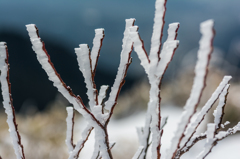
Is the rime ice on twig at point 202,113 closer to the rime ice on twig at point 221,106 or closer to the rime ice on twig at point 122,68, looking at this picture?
the rime ice on twig at point 221,106

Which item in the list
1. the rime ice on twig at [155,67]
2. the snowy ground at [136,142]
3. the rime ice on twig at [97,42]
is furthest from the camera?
the snowy ground at [136,142]

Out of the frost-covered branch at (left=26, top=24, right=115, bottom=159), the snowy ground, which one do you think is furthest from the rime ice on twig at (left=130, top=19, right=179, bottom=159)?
the snowy ground

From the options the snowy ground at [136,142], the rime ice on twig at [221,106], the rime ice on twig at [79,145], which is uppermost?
the rime ice on twig at [221,106]

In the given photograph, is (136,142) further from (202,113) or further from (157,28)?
(157,28)

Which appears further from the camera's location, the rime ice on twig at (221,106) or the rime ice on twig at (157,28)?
the rime ice on twig at (221,106)

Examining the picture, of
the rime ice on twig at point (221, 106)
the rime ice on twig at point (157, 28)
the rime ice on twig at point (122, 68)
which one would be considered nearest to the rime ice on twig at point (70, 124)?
the rime ice on twig at point (122, 68)

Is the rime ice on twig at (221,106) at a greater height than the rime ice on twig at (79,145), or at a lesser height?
greater

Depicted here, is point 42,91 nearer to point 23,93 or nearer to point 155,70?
point 23,93

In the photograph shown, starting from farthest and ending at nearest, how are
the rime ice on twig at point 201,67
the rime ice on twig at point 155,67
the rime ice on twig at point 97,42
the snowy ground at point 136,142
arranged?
the snowy ground at point 136,142
the rime ice on twig at point 97,42
the rime ice on twig at point 155,67
the rime ice on twig at point 201,67

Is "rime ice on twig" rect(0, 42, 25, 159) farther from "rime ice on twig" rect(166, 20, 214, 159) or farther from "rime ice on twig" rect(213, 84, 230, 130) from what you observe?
"rime ice on twig" rect(213, 84, 230, 130)
